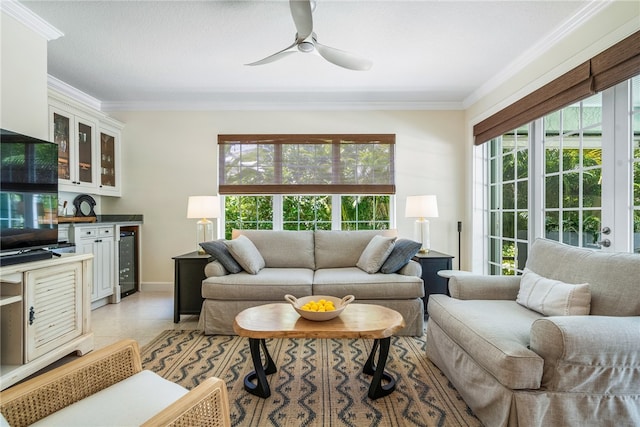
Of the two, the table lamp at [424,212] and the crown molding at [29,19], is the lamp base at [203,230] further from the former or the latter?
the table lamp at [424,212]

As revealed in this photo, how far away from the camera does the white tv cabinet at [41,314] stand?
193 centimetres

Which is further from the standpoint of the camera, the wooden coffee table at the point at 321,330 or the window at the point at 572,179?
the window at the point at 572,179

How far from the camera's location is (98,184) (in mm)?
3820

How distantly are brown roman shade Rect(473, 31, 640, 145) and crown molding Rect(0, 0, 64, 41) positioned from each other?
4053 mm

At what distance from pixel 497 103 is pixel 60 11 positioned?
13.3 ft

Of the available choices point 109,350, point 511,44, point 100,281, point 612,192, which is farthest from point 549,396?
point 100,281

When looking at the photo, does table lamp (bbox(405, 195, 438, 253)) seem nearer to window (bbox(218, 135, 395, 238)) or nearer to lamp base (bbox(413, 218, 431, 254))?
lamp base (bbox(413, 218, 431, 254))

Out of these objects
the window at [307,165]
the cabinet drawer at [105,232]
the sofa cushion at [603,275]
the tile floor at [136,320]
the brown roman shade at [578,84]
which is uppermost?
the brown roman shade at [578,84]

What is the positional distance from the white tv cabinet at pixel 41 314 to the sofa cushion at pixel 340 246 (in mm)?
2107

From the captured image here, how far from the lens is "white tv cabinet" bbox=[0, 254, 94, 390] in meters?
1.93

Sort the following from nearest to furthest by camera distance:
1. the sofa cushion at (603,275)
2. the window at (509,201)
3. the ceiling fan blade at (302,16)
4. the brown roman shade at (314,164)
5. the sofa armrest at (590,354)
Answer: the sofa armrest at (590,354) < the sofa cushion at (603,275) < the ceiling fan blade at (302,16) < the window at (509,201) < the brown roman shade at (314,164)

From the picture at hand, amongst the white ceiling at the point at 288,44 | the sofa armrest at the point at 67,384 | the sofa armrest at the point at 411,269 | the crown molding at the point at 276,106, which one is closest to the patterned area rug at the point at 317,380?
the sofa armrest at the point at 411,269

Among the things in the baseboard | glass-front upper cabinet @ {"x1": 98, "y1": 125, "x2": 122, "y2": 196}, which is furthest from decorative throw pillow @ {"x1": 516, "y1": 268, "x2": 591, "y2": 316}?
glass-front upper cabinet @ {"x1": 98, "y1": 125, "x2": 122, "y2": 196}

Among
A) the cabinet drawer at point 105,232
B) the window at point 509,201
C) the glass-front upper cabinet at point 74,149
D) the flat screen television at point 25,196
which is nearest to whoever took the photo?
the flat screen television at point 25,196
